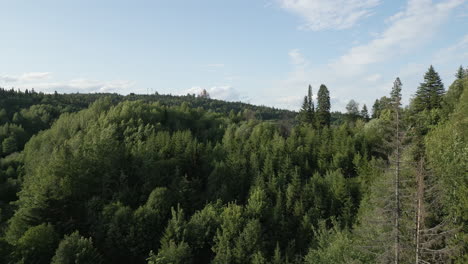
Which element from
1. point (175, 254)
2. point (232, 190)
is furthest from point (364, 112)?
point (175, 254)

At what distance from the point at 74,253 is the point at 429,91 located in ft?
247

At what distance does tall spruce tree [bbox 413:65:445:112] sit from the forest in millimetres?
222

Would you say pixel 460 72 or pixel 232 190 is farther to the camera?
pixel 460 72

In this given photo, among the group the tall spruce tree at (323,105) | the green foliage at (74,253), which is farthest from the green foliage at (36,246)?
the tall spruce tree at (323,105)

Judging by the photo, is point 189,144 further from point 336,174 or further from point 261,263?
point 261,263

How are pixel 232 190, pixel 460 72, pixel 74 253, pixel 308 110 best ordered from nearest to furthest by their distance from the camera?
pixel 74 253, pixel 232 190, pixel 460 72, pixel 308 110

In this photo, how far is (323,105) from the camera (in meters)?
83.9

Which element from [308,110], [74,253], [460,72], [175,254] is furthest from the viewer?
[308,110]

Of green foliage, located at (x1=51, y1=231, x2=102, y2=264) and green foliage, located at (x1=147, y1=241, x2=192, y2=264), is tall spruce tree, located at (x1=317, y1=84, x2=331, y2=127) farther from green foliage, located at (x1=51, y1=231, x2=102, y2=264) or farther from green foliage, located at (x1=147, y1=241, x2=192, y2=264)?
green foliage, located at (x1=51, y1=231, x2=102, y2=264)

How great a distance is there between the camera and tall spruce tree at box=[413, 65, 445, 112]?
7125 cm

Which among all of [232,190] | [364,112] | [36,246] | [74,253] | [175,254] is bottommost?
[175,254]

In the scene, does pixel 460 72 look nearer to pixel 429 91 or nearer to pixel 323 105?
pixel 429 91

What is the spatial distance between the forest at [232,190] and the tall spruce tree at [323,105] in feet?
1.09

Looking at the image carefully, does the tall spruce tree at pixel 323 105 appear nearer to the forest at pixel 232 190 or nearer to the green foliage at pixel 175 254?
the forest at pixel 232 190
